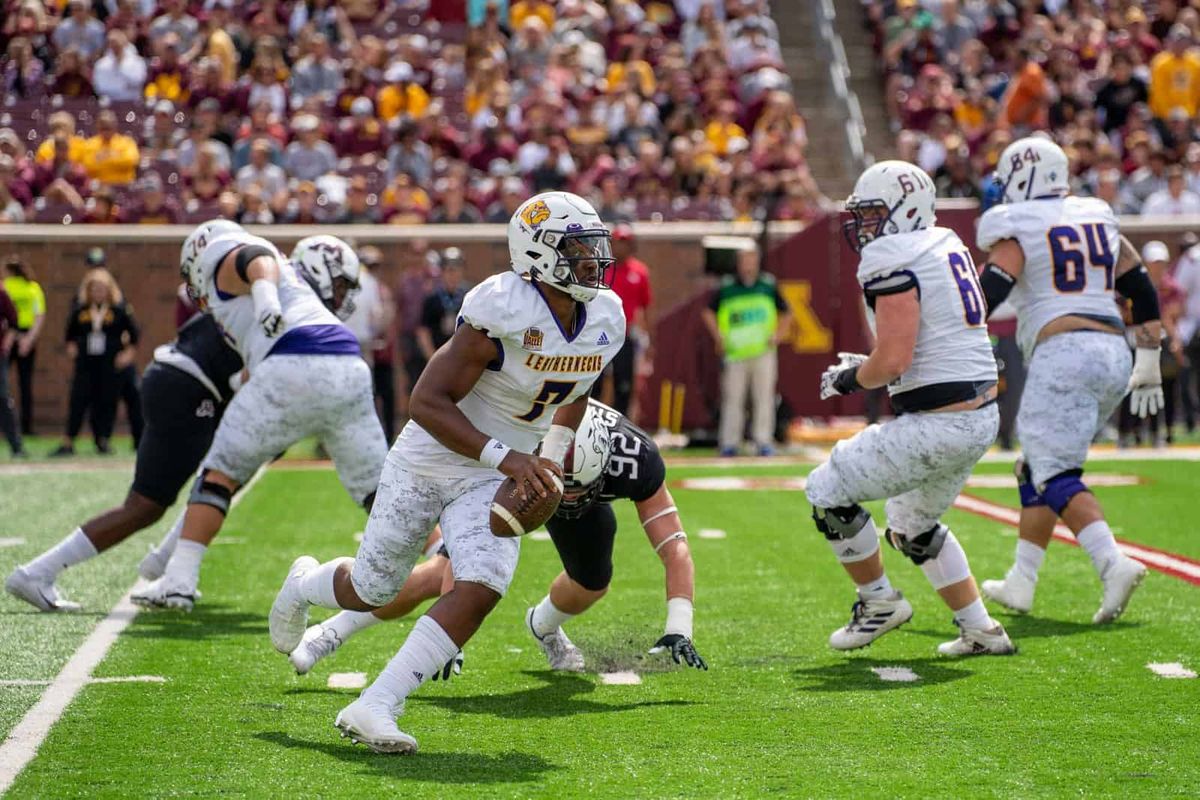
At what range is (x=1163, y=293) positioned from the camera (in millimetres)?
14711

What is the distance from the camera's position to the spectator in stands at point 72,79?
17859mm

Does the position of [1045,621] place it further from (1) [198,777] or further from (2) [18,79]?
(2) [18,79]

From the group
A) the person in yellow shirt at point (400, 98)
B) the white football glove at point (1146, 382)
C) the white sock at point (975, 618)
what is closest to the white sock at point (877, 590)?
the white sock at point (975, 618)

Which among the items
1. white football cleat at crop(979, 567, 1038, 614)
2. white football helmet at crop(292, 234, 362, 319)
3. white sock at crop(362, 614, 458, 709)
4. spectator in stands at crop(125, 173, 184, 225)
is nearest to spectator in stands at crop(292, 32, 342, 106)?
spectator in stands at crop(125, 173, 184, 225)

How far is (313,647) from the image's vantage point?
528 centimetres

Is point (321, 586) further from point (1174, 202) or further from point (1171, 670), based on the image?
point (1174, 202)

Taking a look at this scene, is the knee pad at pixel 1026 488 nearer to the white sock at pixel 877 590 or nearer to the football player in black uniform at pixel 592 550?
the white sock at pixel 877 590

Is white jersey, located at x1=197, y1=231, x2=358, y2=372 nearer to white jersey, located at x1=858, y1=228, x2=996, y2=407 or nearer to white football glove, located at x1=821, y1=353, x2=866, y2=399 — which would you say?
white football glove, located at x1=821, y1=353, x2=866, y2=399

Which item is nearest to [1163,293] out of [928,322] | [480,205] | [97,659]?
[480,205]

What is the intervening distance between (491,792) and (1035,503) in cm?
353

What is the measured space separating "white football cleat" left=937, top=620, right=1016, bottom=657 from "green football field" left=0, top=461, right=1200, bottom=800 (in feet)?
0.25

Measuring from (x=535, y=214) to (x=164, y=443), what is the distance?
286cm

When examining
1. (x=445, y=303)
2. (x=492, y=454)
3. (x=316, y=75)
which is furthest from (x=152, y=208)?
(x=492, y=454)

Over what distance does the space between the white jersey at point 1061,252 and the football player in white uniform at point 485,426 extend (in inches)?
93.8
